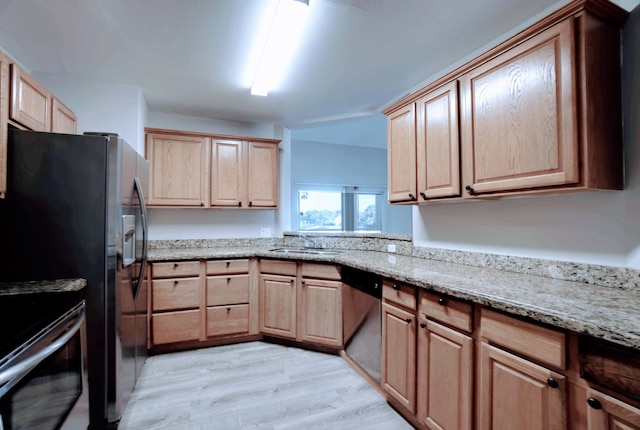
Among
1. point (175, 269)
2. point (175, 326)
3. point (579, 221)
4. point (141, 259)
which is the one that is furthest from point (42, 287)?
point (579, 221)

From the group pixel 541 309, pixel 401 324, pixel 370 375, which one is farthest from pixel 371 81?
pixel 370 375

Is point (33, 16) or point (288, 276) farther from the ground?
point (33, 16)

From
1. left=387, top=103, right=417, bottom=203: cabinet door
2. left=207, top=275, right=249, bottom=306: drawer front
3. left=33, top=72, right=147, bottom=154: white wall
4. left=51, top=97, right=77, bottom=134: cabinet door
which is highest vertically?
left=33, top=72, right=147, bottom=154: white wall

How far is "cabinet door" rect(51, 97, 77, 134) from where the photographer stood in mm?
2207

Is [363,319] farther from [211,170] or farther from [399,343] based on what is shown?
[211,170]

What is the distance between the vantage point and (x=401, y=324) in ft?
5.89

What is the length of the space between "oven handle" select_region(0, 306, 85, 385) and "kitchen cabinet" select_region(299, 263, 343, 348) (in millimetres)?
1722

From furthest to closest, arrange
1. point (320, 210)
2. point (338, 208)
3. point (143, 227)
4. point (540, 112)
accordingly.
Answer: point (338, 208) → point (320, 210) → point (143, 227) → point (540, 112)

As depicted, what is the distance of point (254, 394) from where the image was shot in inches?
81.8

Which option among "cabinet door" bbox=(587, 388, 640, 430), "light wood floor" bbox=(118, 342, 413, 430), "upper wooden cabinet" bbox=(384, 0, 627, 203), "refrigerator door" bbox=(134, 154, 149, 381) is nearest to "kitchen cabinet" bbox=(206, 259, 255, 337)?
"light wood floor" bbox=(118, 342, 413, 430)

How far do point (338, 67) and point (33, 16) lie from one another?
6.54 feet

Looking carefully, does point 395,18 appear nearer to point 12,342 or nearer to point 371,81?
point 371,81

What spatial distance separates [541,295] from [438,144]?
1.10m

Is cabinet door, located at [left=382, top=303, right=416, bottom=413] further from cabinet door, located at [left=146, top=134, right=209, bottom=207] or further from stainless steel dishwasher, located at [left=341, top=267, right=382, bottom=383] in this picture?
cabinet door, located at [left=146, top=134, right=209, bottom=207]
